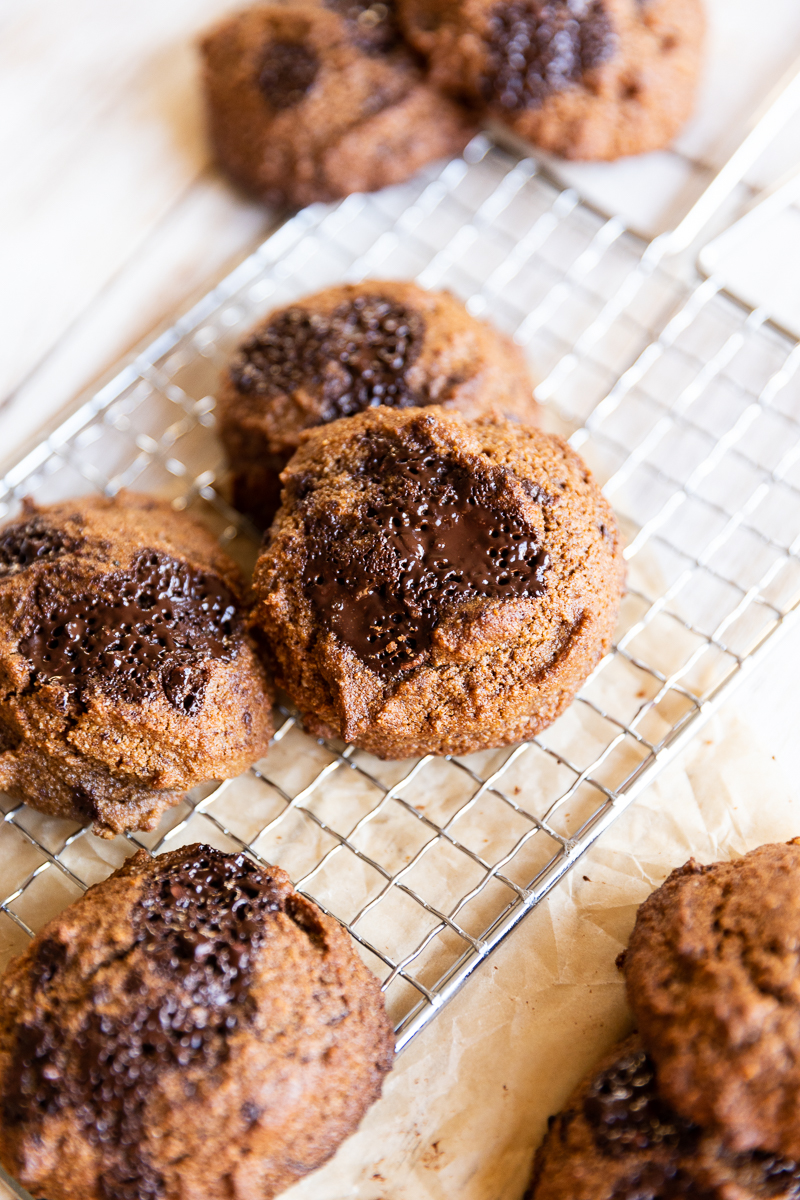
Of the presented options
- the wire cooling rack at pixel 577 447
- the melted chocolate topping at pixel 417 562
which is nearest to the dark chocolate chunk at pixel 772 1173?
the wire cooling rack at pixel 577 447

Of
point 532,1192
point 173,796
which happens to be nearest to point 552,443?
point 173,796

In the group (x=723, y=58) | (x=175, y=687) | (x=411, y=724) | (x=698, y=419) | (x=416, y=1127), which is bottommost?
(x=416, y=1127)

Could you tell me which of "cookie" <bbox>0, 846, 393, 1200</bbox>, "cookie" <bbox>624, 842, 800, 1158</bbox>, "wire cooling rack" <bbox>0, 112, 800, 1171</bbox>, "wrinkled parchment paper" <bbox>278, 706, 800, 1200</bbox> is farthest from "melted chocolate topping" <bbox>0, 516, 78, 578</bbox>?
"cookie" <bbox>624, 842, 800, 1158</bbox>

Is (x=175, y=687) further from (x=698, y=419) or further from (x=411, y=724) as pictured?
(x=698, y=419)

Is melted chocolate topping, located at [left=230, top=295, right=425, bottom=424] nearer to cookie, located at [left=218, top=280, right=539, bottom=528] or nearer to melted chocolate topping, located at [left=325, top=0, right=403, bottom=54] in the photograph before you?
cookie, located at [left=218, top=280, right=539, bottom=528]

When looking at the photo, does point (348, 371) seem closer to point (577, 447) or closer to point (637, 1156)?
point (577, 447)

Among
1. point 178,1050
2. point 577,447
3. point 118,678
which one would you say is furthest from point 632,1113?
point 577,447
